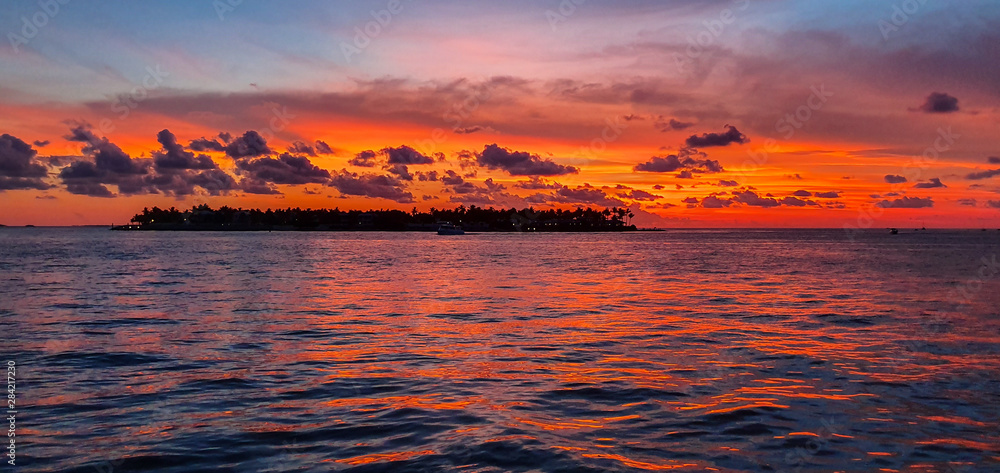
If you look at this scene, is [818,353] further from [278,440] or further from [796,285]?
[796,285]

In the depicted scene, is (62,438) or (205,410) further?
(205,410)

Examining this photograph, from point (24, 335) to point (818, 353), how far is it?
26.5 metres

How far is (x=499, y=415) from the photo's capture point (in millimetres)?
13031

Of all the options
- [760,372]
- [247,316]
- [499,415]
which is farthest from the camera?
[247,316]

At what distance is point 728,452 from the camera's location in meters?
10.9

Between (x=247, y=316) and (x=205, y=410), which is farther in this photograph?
(x=247, y=316)

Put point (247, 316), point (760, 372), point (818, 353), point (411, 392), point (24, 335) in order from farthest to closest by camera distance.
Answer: point (247, 316)
point (24, 335)
point (818, 353)
point (760, 372)
point (411, 392)

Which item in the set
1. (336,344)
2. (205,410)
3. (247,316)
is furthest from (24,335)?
(205,410)

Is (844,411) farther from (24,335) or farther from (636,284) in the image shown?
(636,284)

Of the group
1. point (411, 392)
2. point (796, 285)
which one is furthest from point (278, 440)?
point (796, 285)

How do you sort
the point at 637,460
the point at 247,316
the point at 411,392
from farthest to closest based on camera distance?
1. the point at 247,316
2. the point at 411,392
3. the point at 637,460

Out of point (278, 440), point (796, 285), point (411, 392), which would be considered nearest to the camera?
point (278, 440)

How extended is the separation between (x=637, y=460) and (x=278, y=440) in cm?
596

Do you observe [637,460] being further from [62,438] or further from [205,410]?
[62,438]
